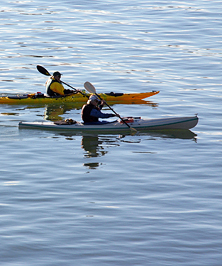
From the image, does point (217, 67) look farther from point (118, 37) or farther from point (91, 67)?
point (118, 37)

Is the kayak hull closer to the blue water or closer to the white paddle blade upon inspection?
the blue water

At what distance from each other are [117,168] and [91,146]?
1.89 metres

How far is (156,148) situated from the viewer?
12.2m

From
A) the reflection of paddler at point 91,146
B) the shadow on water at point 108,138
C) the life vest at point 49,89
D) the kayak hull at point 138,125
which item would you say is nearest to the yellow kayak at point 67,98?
the life vest at point 49,89

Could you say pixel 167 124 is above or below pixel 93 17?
below

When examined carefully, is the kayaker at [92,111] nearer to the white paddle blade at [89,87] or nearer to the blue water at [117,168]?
the blue water at [117,168]

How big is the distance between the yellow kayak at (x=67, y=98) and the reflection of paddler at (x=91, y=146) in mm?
3392

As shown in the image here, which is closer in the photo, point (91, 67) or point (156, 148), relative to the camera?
point (156, 148)

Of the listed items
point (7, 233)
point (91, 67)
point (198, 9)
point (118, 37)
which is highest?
point (198, 9)

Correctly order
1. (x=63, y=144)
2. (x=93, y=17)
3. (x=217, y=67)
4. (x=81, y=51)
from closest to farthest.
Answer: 1. (x=63, y=144)
2. (x=217, y=67)
3. (x=81, y=51)
4. (x=93, y=17)

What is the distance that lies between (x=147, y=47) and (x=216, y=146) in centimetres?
1298

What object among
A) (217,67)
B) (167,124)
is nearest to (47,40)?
(217,67)

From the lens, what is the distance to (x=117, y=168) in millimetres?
10805

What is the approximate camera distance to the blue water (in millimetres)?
7523
